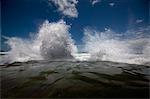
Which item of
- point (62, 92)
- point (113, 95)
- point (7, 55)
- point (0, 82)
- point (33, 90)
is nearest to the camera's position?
point (113, 95)

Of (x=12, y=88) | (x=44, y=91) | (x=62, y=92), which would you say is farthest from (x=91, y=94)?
(x=12, y=88)

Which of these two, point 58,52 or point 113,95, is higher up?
point 58,52

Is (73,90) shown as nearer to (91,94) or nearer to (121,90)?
(91,94)

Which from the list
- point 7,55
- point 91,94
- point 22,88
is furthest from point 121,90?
point 7,55

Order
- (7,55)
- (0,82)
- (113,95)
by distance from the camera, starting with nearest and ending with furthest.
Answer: (113,95) → (0,82) → (7,55)

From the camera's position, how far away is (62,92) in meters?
11.8

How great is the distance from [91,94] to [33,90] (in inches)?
172

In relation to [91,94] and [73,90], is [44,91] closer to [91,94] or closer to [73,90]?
[73,90]

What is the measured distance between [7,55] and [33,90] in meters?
33.4

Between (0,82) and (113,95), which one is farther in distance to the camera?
(0,82)

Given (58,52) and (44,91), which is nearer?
(44,91)

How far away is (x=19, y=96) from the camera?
37.3ft

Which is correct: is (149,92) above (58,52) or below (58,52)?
below

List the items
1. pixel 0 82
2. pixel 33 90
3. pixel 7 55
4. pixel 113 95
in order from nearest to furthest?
1. pixel 113 95
2. pixel 33 90
3. pixel 0 82
4. pixel 7 55
